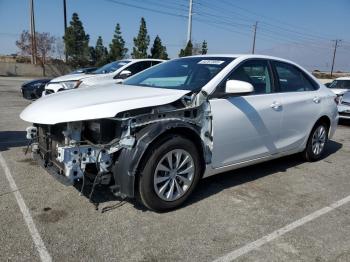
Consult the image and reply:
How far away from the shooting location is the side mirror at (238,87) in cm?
396

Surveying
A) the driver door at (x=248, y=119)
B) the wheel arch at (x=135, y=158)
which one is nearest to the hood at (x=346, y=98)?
the driver door at (x=248, y=119)

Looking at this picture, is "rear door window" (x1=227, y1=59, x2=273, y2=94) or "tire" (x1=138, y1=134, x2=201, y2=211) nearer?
"tire" (x1=138, y1=134, x2=201, y2=211)

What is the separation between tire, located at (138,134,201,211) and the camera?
3535mm

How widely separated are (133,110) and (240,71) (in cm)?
158

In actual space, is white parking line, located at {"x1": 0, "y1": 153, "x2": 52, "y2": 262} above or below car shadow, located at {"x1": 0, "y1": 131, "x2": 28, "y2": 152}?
above

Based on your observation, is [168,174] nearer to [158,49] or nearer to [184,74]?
[184,74]

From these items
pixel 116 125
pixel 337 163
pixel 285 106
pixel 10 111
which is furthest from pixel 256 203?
pixel 10 111

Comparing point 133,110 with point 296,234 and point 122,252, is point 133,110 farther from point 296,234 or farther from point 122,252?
point 296,234

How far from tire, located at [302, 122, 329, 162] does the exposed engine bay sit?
2666mm

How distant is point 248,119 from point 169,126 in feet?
3.93

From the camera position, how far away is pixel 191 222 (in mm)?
3586

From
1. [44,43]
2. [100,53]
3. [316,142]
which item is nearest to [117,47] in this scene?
[100,53]

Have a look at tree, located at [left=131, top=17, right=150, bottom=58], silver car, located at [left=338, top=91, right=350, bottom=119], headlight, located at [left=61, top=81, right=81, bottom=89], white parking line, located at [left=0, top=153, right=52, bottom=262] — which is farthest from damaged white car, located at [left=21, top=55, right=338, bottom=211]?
tree, located at [left=131, top=17, right=150, bottom=58]

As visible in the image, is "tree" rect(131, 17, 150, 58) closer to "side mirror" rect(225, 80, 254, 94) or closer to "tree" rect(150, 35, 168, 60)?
"tree" rect(150, 35, 168, 60)
